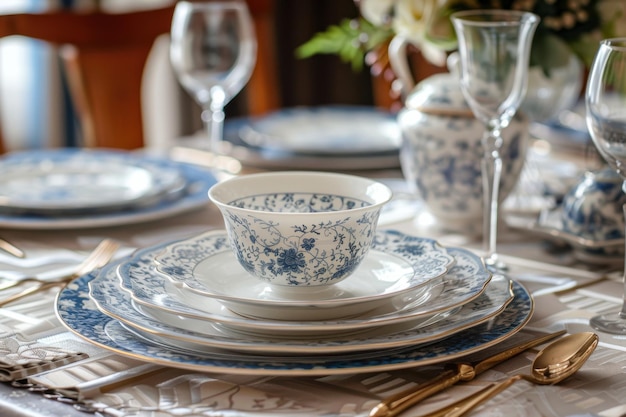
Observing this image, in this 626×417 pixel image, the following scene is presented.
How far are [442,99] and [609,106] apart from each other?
354 millimetres

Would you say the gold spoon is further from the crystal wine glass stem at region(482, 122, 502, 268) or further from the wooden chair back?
the wooden chair back

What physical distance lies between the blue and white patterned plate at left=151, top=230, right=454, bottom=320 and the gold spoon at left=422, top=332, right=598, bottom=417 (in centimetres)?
11

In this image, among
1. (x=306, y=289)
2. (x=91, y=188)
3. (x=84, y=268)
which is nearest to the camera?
(x=306, y=289)

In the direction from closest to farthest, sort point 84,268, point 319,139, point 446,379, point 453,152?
point 446,379, point 84,268, point 453,152, point 319,139

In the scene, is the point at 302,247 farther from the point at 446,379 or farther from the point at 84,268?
the point at 84,268

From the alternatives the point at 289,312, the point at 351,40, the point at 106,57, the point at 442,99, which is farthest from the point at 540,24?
the point at 106,57

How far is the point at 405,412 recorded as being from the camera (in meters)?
0.65

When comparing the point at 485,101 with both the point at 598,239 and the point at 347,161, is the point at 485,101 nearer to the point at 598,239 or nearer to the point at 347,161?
the point at 598,239

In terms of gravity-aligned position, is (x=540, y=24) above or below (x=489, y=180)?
above

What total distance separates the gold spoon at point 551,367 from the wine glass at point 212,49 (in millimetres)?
738

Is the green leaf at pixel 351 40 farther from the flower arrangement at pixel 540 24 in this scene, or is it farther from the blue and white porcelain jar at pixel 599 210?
the blue and white porcelain jar at pixel 599 210

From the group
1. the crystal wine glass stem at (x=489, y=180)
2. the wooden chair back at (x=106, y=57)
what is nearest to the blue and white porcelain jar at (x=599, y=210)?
the crystal wine glass stem at (x=489, y=180)

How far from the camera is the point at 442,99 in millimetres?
1141

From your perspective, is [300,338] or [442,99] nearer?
[300,338]
